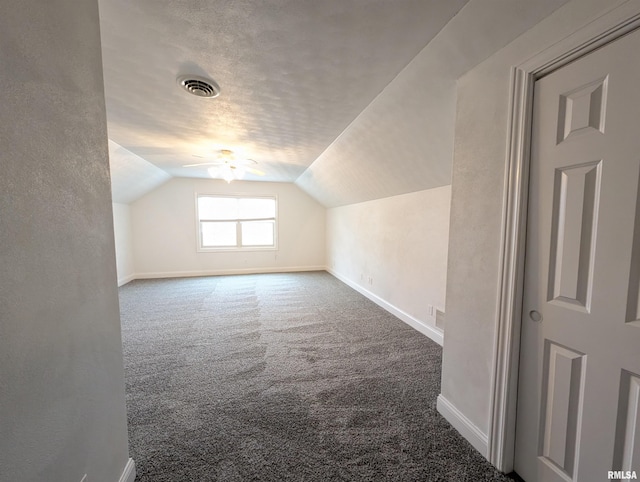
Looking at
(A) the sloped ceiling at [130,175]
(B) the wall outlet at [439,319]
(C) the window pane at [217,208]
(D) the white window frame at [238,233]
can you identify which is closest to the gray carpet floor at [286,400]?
(B) the wall outlet at [439,319]

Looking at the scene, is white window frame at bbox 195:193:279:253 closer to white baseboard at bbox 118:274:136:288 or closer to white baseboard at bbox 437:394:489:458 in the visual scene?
white baseboard at bbox 118:274:136:288

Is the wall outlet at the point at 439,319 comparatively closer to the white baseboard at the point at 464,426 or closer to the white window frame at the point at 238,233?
the white baseboard at the point at 464,426

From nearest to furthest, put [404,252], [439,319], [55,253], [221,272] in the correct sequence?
[55,253] → [439,319] → [404,252] → [221,272]

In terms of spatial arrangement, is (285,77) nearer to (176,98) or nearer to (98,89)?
(176,98)

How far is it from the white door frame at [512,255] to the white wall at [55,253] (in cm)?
186

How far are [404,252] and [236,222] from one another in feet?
14.8

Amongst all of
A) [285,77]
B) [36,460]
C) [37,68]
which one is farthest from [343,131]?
[36,460]

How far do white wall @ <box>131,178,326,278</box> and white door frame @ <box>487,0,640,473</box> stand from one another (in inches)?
223

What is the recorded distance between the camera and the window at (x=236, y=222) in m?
6.30

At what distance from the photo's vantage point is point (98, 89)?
1109 millimetres

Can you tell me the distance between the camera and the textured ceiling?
1.29 metres

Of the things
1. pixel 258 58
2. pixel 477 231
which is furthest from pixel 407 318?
pixel 258 58

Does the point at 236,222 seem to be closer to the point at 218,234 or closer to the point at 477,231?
the point at 218,234

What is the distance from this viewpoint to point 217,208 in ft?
20.9
